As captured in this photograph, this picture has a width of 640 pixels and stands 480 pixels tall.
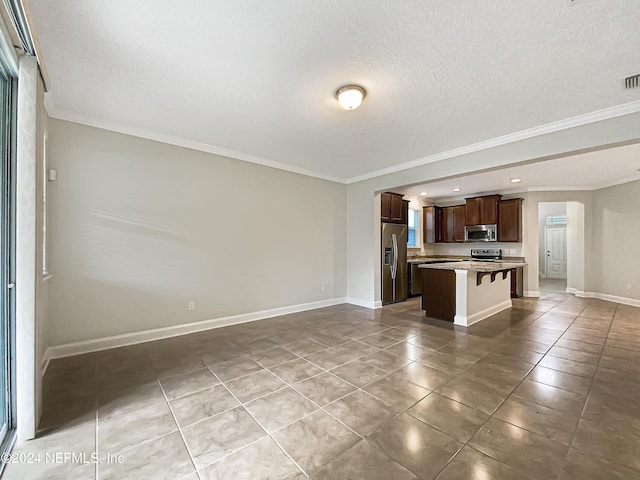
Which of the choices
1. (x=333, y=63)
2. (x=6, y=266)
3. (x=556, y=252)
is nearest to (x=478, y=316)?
(x=333, y=63)

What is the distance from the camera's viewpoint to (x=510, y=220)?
22.2ft

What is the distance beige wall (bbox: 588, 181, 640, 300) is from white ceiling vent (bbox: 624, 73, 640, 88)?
521cm

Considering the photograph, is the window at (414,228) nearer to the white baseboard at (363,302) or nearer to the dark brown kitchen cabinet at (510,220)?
the dark brown kitchen cabinet at (510,220)

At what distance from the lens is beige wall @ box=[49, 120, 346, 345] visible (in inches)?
119

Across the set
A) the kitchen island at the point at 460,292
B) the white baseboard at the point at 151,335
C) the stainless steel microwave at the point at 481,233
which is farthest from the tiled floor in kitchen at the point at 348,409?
the stainless steel microwave at the point at 481,233

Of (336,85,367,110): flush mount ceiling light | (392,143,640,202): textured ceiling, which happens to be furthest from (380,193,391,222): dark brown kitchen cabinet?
(336,85,367,110): flush mount ceiling light

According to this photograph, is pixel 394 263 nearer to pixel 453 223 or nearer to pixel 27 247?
pixel 453 223

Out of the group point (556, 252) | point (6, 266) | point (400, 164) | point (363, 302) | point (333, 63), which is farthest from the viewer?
point (556, 252)

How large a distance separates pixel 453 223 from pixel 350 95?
6.33 meters

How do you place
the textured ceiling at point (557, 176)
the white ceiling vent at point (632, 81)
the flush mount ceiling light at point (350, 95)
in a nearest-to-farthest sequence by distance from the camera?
the white ceiling vent at point (632, 81)
the flush mount ceiling light at point (350, 95)
the textured ceiling at point (557, 176)

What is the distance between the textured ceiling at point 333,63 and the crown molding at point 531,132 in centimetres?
9

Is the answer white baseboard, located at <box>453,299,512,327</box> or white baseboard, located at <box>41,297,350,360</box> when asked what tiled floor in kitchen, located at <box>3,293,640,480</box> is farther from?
white baseboard, located at <box>453,299,512,327</box>

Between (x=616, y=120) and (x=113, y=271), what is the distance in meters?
5.72

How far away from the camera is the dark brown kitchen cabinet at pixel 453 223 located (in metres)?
7.54
